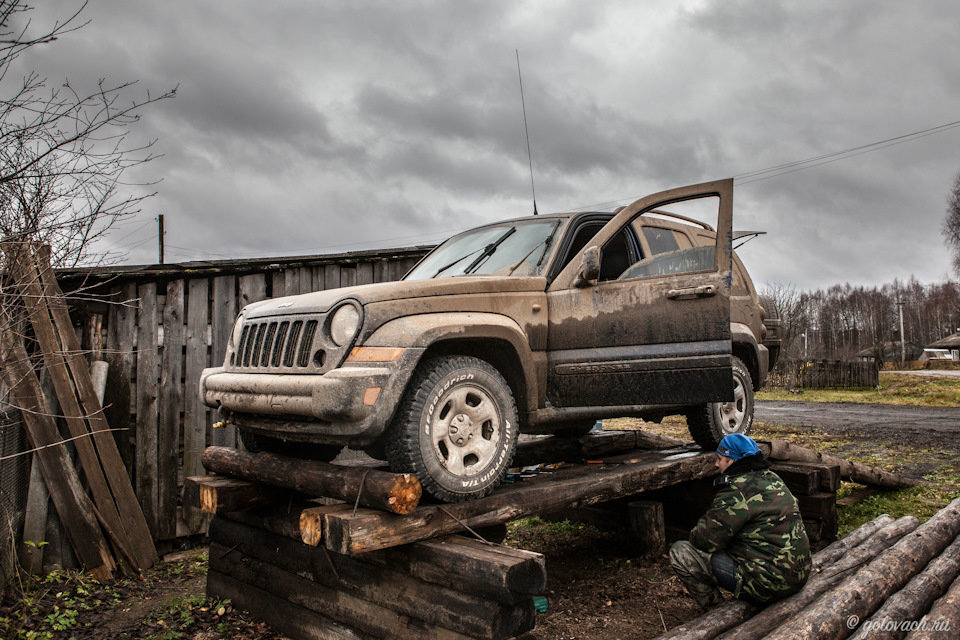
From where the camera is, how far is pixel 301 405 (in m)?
3.61

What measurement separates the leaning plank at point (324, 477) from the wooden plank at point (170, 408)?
2102 millimetres

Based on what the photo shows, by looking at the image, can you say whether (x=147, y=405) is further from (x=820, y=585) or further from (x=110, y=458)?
(x=820, y=585)

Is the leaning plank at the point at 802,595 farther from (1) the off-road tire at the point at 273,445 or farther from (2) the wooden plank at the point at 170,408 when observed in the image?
(2) the wooden plank at the point at 170,408

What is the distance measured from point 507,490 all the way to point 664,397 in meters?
1.24

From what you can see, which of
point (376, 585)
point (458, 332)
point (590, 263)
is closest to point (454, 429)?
point (458, 332)

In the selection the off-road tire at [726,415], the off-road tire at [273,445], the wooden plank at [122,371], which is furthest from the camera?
the wooden plank at [122,371]

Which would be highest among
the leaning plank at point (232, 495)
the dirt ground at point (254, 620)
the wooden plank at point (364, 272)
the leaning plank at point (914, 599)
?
the wooden plank at point (364, 272)

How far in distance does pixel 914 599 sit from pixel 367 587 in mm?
3489

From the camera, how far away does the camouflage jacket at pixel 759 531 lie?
4.28 m

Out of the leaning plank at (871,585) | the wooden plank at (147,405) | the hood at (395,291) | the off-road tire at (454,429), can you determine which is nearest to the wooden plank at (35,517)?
the wooden plank at (147,405)

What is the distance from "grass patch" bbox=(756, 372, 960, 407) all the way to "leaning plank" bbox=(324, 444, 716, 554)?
668 inches

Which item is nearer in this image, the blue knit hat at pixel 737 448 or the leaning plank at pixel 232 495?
the blue knit hat at pixel 737 448

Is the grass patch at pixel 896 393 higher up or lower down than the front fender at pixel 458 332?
lower down

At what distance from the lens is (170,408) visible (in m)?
6.99
